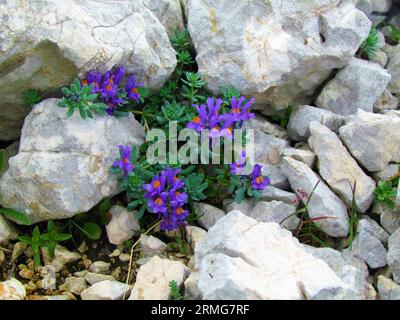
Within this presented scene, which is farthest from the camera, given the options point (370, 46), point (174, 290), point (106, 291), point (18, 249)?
point (370, 46)

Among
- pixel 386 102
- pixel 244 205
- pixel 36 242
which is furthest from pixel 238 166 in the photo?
pixel 386 102

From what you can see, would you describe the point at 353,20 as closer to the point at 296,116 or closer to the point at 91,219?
the point at 296,116

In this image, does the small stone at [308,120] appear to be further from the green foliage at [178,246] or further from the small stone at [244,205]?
the green foliage at [178,246]

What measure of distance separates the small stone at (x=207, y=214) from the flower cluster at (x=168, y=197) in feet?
0.73

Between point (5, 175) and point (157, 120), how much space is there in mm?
1294

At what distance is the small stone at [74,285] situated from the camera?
4.68 metres

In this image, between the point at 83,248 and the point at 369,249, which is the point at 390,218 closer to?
the point at 369,249

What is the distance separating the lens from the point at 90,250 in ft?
16.7

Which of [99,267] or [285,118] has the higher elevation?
[285,118]

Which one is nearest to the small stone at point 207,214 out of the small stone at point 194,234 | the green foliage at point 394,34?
the small stone at point 194,234

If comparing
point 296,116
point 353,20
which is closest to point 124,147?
point 296,116

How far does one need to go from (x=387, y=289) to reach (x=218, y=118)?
5.87ft

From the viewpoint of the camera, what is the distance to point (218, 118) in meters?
5.14

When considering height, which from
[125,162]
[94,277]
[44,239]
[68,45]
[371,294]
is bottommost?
[371,294]
